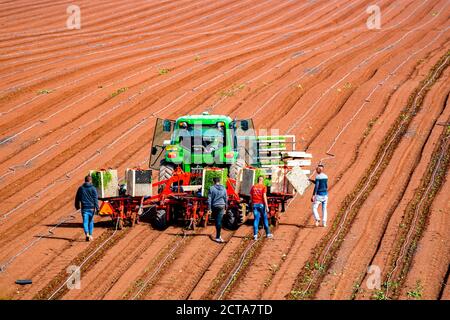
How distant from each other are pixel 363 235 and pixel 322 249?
1211 millimetres

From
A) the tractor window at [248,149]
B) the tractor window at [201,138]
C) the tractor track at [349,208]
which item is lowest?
the tractor track at [349,208]

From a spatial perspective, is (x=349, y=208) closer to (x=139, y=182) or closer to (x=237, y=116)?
(x=139, y=182)

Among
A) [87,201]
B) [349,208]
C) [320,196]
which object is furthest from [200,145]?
[349,208]

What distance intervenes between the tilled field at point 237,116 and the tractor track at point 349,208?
5 centimetres

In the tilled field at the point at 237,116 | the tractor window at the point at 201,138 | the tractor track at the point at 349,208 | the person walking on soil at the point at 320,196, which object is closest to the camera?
the tractor track at the point at 349,208

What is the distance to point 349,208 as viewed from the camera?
1700 centimetres

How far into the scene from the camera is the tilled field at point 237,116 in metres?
13.2

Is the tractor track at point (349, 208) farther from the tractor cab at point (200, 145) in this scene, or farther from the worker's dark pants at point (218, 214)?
the tractor cab at point (200, 145)

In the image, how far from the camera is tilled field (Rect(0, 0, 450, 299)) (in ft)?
43.5

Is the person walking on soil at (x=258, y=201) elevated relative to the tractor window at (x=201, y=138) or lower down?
lower down

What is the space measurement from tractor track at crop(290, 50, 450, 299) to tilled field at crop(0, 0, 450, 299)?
49mm

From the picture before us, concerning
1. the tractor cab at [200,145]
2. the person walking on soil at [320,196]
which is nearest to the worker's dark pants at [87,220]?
the tractor cab at [200,145]
